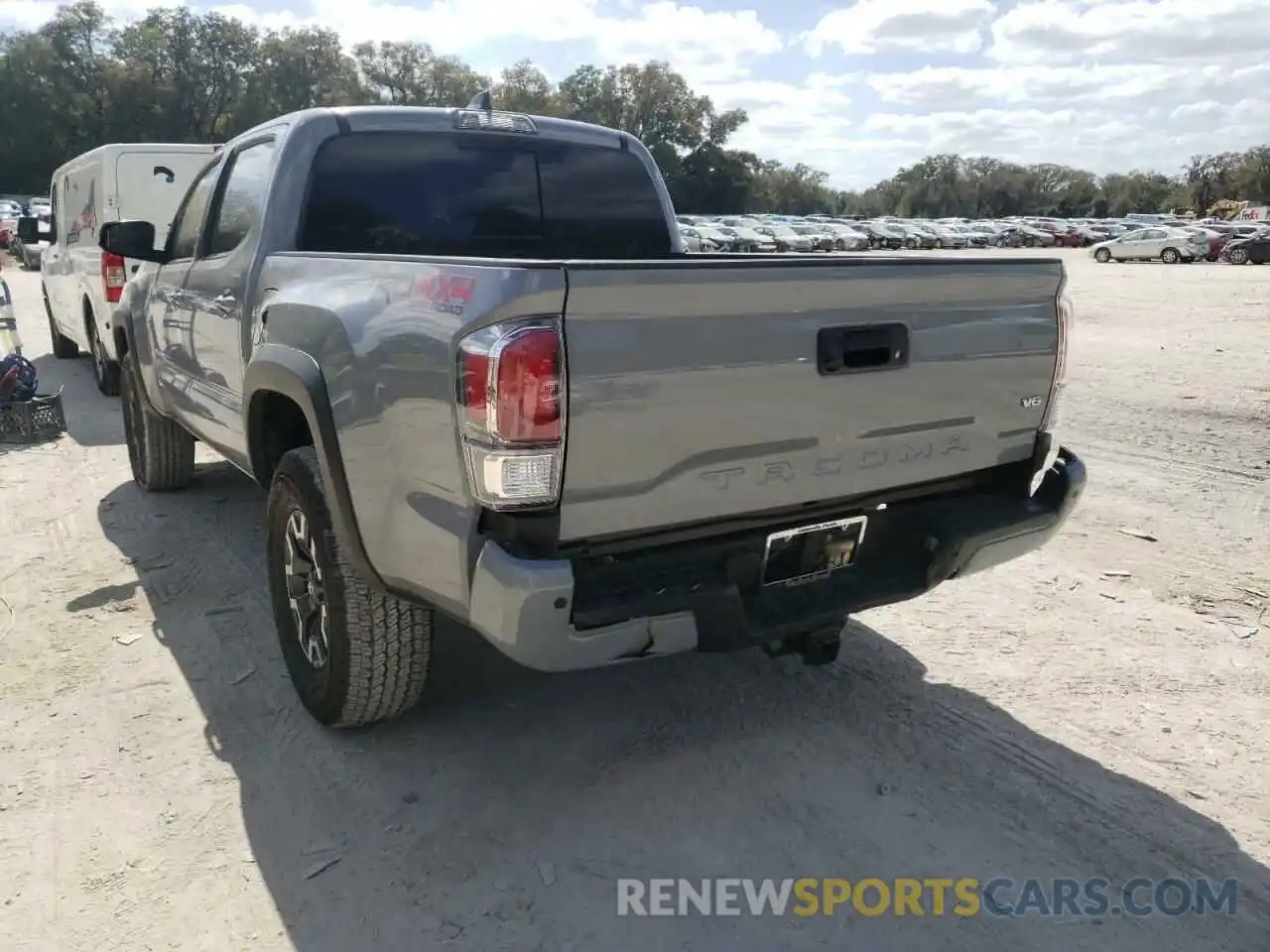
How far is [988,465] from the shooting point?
3.32 m

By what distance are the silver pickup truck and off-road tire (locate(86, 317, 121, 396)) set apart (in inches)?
244

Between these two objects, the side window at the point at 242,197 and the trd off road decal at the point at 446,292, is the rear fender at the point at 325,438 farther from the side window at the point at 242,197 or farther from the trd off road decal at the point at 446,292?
the side window at the point at 242,197

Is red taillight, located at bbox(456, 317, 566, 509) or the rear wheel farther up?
red taillight, located at bbox(456, 317, 566, 509)

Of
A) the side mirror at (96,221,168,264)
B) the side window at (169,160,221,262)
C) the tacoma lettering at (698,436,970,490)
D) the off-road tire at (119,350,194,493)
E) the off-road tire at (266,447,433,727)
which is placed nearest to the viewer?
the tacoma lettering at (698,436,970,490)

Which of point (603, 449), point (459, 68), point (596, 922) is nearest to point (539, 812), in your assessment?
point (596, 922)

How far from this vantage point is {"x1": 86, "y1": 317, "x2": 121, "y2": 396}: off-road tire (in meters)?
9.52

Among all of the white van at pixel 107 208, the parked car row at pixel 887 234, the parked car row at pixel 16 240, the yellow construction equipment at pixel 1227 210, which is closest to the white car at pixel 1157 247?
the parked car row at pixel 887 234

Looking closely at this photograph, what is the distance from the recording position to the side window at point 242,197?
13.4ft

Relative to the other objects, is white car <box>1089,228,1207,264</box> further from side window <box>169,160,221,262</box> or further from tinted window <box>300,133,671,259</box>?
side window <box>169,160,221,262</box>

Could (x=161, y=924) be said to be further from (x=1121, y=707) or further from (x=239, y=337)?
(x=1121, y=707)

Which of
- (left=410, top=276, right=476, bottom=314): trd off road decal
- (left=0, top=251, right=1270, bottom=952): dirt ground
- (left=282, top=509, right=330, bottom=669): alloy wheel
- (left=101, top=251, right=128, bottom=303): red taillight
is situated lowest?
(left=0, top=251, right=1270, bottom=952): dirt ground

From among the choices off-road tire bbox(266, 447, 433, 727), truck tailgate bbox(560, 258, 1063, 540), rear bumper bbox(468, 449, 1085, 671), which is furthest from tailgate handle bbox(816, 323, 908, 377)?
off-road tire bbox(266, 447, 433, 727)

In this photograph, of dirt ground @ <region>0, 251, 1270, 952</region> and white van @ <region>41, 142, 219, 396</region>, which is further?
white van @ <region>41, 142, 219, 396</region>

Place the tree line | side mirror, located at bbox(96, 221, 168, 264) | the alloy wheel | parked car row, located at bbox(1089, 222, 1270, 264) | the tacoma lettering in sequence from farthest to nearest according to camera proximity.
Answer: the tree line, parked car row, located at bbox(1089, 222, 1270, 264), side mirror, located at bbox(96, 221, 168, 264), the alloy wheel, the tacoma lettering
